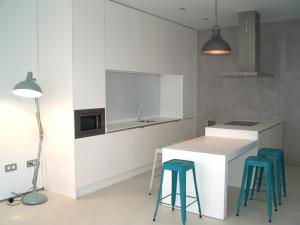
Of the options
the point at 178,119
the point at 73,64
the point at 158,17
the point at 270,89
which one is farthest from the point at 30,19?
the point at 270,89

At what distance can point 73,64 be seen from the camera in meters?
3.90

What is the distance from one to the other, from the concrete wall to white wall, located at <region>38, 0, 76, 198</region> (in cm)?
349

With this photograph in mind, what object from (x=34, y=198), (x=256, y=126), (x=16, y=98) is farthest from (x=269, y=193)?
(x=16, y=98)

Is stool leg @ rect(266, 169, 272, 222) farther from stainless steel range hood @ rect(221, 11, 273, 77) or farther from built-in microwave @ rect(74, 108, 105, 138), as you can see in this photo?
built-in microwave @ rect(74, 108, 105, 138)

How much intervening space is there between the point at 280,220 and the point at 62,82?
9.93 feet

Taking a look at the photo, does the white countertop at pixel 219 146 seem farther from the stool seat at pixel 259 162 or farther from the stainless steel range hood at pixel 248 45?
the stainless steel range hood at pixel 248 45

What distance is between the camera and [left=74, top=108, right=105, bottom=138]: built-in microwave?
400 cm

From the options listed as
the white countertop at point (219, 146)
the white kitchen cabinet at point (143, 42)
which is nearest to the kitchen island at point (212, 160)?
the white countertop at point (219, 146)

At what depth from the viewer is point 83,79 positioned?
4043 millimetres

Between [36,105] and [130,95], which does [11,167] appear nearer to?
[36,105]

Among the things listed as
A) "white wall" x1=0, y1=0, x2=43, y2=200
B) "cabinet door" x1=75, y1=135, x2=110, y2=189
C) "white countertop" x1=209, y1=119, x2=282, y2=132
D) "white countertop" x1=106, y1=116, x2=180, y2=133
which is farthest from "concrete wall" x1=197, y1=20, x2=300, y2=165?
"white wall" x1=0, y1=0, x2=43, y2=200

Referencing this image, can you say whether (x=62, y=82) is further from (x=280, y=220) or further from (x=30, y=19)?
(x=280, y=220)

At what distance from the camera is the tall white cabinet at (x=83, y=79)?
3.95 meters

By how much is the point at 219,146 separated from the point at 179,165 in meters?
0.78
